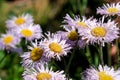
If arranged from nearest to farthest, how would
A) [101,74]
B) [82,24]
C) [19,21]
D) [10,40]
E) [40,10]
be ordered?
1. [101,74]
2. [82,24]
3. [10,40]
4. [19,21]
5. [40,10]

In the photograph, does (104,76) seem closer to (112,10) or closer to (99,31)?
(99,31)

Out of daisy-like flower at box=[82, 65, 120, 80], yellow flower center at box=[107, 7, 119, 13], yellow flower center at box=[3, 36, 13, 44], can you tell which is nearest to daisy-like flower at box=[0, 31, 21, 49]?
yellow flower center at box=[3, 36, 13, 44]

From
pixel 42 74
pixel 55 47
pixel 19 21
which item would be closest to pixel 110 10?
pixel 55 47

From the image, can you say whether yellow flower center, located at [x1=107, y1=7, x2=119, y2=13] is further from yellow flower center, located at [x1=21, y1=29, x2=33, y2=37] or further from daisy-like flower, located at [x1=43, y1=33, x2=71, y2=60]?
yellow flower center, located at [x1=21, y1=29, x2=33, y2=37]

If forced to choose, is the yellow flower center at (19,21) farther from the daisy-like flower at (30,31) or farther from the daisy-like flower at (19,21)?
the daisy-like flower at (30,31)

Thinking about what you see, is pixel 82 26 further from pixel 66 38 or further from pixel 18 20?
pixel 18 20

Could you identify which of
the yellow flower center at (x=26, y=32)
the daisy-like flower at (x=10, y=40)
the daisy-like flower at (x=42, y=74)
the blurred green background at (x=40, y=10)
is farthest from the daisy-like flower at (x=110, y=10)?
the blurred green background at (x=40, y=10)

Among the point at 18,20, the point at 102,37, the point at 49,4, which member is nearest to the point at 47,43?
the point at 102,37
